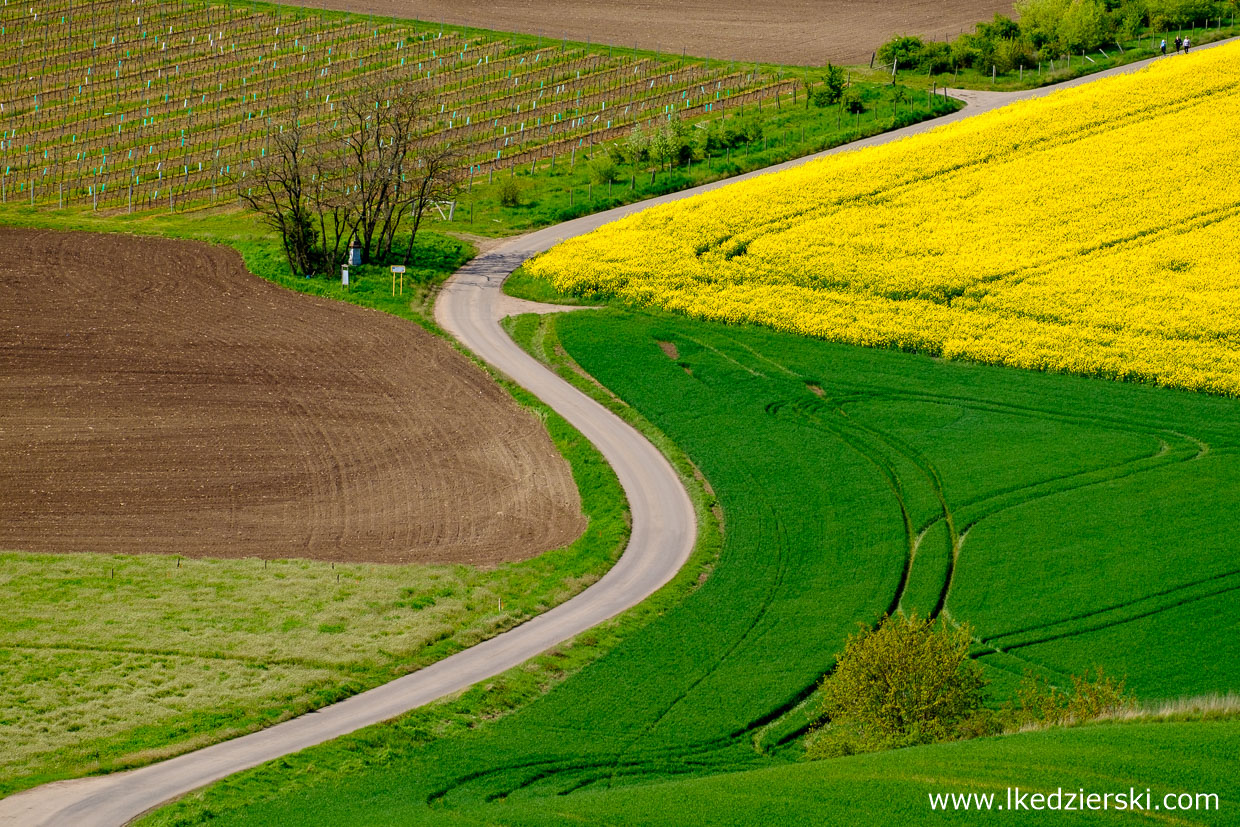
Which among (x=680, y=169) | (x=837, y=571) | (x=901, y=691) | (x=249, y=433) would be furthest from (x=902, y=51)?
(x=901, y=691)

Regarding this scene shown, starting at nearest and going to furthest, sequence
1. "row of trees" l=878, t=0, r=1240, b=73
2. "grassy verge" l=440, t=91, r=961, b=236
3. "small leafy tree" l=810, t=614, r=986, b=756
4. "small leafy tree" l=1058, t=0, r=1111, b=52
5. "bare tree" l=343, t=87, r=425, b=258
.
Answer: "small leafy tree" l=810, t=614, r=986, b=756
"bare tree" l=343, t=87, r=425, b=258
"grassy verge" l=440, t=91, r=961, b=236
"small leafy tree" l=1058, t=0, r=1111, b=52
"row of trees" l=878, t=0, r=1240, b=73

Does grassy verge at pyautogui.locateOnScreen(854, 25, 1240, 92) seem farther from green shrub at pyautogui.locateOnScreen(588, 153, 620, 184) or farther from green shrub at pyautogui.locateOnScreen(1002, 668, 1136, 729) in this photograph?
green shrub at pyautogui.locateOnScreen(1002, 668, 1136, 729)

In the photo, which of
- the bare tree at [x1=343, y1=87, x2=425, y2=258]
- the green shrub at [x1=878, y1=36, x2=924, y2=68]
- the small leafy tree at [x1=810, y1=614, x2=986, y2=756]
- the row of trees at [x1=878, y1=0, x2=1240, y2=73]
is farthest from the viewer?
the green shrub at [x1=878, y1=36, x2=924, y2=68]

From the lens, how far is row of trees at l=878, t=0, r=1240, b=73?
12262cm

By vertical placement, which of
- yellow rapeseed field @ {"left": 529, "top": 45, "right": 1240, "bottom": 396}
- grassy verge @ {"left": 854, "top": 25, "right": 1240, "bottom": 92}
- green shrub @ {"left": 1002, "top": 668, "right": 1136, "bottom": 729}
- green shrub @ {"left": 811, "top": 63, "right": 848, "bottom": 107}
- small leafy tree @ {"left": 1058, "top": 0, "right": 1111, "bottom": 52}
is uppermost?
small leafy tree @ {"left": 1058, "top": 0, "right": 1111, "bottom": 52}

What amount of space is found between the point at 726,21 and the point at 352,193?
62.2m

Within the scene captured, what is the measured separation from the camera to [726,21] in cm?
14062

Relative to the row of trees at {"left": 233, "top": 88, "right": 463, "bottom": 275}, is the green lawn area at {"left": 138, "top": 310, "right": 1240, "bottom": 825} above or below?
below

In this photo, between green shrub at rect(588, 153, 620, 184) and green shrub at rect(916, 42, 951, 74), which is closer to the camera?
green shrub at rect(588, 153, 620, 184)

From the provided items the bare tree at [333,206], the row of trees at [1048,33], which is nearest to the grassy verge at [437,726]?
the bare tree at [333,206]

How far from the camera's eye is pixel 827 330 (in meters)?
77.8

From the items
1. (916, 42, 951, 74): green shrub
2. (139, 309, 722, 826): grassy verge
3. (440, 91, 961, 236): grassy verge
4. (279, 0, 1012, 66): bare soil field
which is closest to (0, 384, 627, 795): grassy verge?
(139, 309, 722, 826): grassy verge

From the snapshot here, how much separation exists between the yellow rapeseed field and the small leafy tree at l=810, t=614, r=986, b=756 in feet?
122

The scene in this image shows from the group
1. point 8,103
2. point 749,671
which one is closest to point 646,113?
point 8,103
